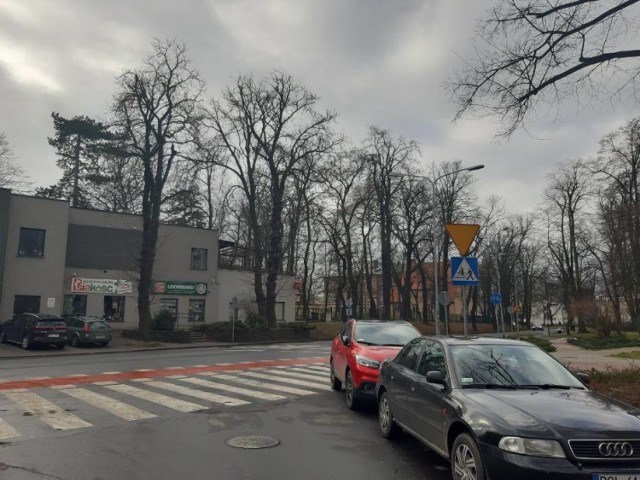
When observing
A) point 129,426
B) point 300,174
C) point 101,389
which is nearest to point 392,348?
point 129,426

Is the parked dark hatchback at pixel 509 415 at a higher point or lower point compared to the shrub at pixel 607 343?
higher

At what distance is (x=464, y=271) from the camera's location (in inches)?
456

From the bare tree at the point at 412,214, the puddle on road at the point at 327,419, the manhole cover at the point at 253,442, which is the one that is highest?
the bare tree at the point at 412,214

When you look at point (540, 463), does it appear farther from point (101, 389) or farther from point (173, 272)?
point (173, 272)

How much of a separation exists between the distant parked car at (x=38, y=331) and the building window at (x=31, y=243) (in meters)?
8.39

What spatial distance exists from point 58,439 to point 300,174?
1271 inches

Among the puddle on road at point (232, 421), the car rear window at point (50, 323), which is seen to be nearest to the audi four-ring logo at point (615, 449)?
the puddle on road at point (232, 421)

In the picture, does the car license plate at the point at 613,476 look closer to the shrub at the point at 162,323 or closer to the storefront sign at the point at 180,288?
the shrub at the point at 162,323

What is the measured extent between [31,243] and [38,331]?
1158 cm

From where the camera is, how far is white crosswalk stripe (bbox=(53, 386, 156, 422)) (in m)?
8.77

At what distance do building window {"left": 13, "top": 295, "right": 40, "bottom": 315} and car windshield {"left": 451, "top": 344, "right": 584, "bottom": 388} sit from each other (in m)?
34.1

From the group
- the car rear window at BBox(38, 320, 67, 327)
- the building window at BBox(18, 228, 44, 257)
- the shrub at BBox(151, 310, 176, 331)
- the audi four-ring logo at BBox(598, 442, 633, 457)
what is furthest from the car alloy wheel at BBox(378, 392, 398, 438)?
the building window at BBox(18, 228, 44, 257)

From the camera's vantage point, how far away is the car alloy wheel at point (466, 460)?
4.48 meters

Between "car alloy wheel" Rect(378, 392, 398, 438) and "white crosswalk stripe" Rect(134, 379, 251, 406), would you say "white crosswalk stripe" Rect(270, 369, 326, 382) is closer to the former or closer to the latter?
"white crosswalk stripe" Rect(134, 379, 251, 406)
